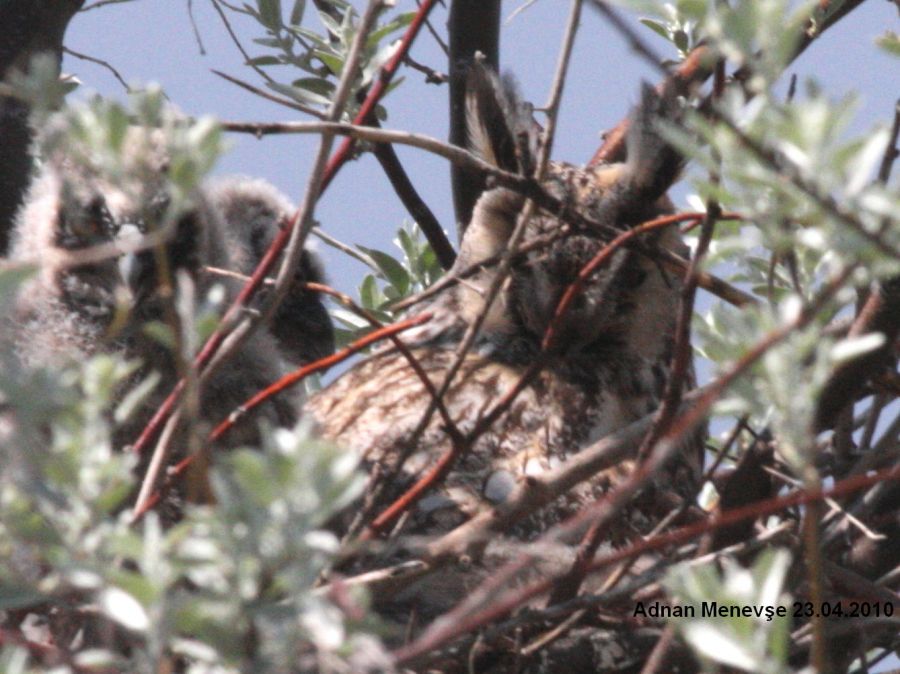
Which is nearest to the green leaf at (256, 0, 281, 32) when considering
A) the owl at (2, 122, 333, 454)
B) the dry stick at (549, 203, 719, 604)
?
the owl at (2, 122, 333, 454)

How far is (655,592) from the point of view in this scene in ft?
5.64

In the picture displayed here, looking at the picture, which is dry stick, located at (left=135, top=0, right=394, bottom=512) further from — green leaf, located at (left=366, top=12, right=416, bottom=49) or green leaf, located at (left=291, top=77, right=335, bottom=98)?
green leaf, located at (left=291, top=77, right=335, bottom=98)

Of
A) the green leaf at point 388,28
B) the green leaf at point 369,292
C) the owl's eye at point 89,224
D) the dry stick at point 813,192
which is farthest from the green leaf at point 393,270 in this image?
the dry stick at point 813,192

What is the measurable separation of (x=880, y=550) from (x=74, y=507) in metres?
1.21

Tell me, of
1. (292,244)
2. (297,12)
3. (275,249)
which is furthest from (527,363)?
(292,244)

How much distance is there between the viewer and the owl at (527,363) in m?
2.08

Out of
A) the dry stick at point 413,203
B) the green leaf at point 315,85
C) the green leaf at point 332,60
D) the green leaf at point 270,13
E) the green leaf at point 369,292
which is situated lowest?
the green leaf at point 369,292

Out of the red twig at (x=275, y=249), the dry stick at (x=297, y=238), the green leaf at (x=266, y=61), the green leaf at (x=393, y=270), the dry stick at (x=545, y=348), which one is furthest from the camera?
the green leaf at (x=393, y=270)

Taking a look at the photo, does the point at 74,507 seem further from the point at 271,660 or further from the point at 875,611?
the point at 875,611

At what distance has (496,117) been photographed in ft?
7.57

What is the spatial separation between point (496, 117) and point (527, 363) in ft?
1.36

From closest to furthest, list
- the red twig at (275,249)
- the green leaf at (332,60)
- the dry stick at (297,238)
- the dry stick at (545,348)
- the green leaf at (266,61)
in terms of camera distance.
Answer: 1. the dry stick at (297,238)
2. the red twig at (275,249)
3. the dry stick at (545,348)
4. the green leaf at (332,60)
5. the green leaf at (266,61)

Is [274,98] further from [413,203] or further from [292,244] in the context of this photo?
[413,203]

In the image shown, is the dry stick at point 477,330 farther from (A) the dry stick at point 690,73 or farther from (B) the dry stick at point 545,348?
(A) the dry stick at point 690,73
